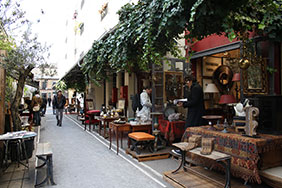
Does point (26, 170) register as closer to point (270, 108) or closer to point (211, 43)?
point (270, 108)

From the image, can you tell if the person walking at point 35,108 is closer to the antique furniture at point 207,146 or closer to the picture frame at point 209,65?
the picture frame at point 209,65

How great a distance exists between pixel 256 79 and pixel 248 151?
2.09 meters

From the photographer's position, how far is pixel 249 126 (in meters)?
3.29

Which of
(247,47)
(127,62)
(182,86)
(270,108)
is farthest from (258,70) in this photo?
(127,62)

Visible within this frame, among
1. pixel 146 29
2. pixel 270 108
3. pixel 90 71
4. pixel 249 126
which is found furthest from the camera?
pixel 90 71

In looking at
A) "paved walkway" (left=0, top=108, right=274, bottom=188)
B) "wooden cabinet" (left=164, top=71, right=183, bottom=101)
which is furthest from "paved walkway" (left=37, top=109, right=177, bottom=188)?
"wooden cabinet" (left=164, top=71, right=183, bottom=101)

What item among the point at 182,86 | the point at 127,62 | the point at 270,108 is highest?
the point at 127,62

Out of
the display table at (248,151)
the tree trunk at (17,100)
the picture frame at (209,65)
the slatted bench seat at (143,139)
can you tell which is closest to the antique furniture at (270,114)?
the display table at (248,151)

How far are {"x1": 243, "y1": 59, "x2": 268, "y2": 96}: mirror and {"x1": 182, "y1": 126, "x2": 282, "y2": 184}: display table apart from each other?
148cm

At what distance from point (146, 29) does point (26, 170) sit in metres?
3.89

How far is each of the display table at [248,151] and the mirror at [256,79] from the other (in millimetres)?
1477

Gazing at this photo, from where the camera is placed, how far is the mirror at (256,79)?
4.43 meters

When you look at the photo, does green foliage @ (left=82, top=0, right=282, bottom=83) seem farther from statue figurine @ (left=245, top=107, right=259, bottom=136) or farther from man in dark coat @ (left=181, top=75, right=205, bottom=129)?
statue figurine @ (left=245, top=107, right=259, bottom=136)

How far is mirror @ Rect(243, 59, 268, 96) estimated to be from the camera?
14.5 feet
